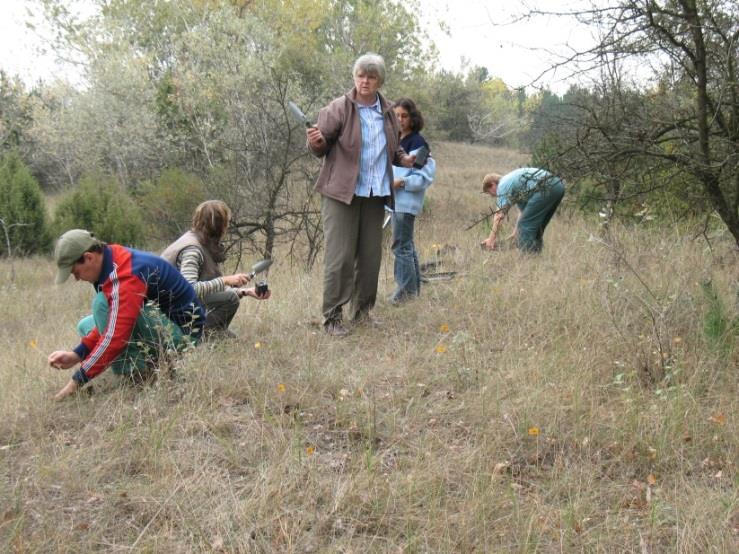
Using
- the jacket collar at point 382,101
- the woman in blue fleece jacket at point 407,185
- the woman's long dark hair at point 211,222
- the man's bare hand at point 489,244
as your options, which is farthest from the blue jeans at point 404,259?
the man's bare hand at point 489,244

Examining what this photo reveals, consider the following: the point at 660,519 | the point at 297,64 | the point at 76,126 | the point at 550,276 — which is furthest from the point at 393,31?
the point at 660,519

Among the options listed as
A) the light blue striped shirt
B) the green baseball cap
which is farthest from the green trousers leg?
the light blue striped shirt

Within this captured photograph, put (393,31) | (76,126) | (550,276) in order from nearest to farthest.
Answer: (550,276) < (76,126) < (393,31)

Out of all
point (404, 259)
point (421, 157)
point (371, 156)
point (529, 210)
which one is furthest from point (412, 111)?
point (529, 210)

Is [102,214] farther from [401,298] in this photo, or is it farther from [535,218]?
[401,298]

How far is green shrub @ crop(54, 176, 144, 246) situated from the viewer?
1370 cm

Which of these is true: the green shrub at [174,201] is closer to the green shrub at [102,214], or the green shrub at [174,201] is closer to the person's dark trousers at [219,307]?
the green shrub at [102,214]

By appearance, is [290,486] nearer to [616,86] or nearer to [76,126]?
[616,86]

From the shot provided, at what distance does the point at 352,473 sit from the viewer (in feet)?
9.40

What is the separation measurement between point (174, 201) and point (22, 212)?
4.14 m

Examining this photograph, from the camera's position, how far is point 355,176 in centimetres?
451

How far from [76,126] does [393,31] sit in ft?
36.5

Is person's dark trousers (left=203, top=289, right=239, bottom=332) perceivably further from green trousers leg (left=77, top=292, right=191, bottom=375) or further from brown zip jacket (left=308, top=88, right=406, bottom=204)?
brown zip jacket (left=308, top=88, right=406, bottom=204)

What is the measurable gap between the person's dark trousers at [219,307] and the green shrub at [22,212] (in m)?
11.4
